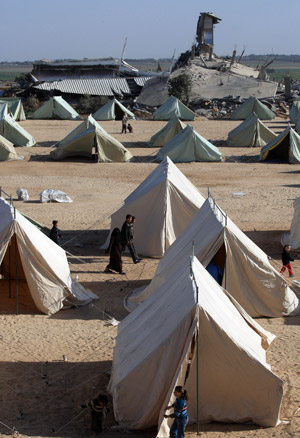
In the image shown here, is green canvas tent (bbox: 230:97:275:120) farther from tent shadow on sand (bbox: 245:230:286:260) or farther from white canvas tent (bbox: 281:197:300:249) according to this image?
white canvas tent (bbox: 281:197:300:249)

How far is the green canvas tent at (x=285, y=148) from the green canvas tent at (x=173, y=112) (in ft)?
42.6

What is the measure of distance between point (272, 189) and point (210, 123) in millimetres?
18396

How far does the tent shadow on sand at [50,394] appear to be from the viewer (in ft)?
26.5

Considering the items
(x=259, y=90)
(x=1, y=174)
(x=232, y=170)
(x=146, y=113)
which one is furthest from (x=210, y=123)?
(x=1, y=174)

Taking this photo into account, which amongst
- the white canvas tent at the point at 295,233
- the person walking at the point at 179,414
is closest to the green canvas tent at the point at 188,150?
the white canvas tent at the point at 295,233

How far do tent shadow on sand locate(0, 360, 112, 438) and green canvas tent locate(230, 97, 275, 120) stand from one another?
1301 inches

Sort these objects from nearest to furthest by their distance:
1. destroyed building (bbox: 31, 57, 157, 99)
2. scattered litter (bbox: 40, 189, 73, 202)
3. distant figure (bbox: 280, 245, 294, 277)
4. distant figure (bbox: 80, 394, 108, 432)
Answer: distant figure (bbox: 80, 394, 108, 432), distant figure (bbox: 280, 245, 294, 277), scattered litter (bbox: 40, 189, 73, 202), destroyed building (bbox: 31, 57, 157, 99)

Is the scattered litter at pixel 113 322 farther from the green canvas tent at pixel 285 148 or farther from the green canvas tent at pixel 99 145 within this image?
the green canvas tent at pixel 285 148

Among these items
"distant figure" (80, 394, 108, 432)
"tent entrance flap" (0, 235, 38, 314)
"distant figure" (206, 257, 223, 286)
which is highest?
"distant figure" (206, 257, 223, 286)

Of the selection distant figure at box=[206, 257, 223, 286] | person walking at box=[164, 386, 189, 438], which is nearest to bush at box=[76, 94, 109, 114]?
distant figure at box=[206, 257, 223, 286]

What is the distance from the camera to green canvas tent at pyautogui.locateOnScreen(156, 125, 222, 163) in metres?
27.2

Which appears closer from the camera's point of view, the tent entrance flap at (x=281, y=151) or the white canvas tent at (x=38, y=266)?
the white canvas tent at (x=38, y=266)

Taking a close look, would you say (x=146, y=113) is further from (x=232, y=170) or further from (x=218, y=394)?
(x=218, y=394)

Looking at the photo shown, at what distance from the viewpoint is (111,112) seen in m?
41.3
